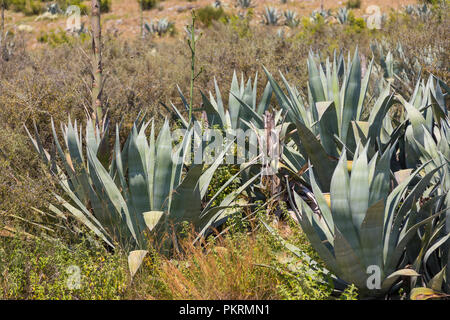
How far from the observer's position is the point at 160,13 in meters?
25.2

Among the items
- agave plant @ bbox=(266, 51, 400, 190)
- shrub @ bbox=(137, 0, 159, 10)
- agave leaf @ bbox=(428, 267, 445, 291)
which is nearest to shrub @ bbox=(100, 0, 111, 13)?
shrub @ bbox=(137, 0, 159, 10)

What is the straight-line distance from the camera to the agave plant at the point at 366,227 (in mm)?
2662

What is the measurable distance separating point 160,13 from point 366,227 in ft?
79.5

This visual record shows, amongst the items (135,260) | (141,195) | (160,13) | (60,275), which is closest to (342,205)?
(135,260)

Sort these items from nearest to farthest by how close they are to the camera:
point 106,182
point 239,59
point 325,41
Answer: point 106,182 < point 239,59 < point 325,41

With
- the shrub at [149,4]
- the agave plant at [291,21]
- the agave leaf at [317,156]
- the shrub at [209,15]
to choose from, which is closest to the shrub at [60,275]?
the agave leaf at [317,156]

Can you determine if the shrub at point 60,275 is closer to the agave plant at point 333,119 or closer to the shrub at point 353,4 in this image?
the agave plant at point 333,119

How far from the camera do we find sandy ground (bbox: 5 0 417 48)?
885 inches

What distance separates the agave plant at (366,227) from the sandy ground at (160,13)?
19.6 m

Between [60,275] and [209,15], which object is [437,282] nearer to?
[60,275]
